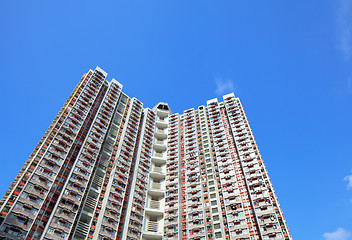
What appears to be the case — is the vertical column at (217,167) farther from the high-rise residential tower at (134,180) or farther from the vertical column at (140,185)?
the vertical column at (140,185)

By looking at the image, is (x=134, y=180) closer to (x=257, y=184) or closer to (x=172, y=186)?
(x=172, y=186)

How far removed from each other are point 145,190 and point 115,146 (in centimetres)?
1377

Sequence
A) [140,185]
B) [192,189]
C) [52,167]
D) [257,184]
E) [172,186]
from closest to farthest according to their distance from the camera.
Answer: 1. [52,167]
2. [257,184]
3. [140,185]
4. [192,189]
5. [172,186]

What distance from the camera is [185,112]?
92.6 m

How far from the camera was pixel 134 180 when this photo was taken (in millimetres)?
62094

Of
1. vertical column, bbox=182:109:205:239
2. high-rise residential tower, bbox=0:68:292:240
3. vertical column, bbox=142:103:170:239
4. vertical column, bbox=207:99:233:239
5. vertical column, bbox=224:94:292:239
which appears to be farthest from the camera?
vertical column, bbox=142:103:170:239

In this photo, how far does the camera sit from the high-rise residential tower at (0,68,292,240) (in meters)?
45.8

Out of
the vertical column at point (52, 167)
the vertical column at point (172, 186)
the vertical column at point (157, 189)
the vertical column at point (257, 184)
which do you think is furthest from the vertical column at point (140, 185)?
the vertical column at point (257, 184)

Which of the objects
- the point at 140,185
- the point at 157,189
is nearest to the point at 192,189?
the point at 157,189

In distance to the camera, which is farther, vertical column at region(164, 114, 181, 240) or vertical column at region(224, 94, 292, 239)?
vertical column at region(164, 114, 181, 240)

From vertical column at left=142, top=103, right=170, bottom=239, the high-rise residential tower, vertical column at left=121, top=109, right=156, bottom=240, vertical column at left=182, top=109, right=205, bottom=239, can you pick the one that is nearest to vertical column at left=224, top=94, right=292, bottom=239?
the high-rise residential tower

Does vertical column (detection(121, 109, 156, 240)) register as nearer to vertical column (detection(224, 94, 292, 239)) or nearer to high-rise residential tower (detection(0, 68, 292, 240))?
high-rise residential tower (detection(0, 68, 292, 240))

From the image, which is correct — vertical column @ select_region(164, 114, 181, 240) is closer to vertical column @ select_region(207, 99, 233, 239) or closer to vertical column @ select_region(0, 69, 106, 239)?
vertical column @ select_region(207, 99, 233, 239)

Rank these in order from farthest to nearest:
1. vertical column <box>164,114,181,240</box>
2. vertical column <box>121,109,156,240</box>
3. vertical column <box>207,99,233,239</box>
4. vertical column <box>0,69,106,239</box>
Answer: vertical column <box>164,114,181,240</box>
vertical column <box>207,99,233,239</box>
vertical column <box>121,109,156,240</box>
vertical column <box>0,69,106,239</box>
